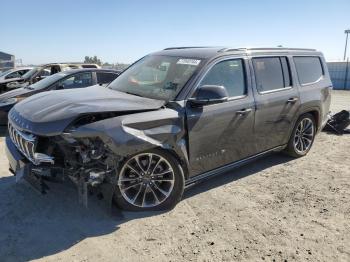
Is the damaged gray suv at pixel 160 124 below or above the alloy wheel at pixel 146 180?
above

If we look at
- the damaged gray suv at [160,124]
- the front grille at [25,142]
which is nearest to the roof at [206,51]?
the damaged gray suv at [160,124]

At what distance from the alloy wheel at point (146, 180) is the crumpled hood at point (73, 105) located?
1.97ft

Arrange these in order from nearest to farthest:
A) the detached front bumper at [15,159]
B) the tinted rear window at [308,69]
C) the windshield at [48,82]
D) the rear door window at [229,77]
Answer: the detached front bumper at [15,159], the rear door window at [229,77], the tinted rear window at [308,69], the windshield at [48,82]

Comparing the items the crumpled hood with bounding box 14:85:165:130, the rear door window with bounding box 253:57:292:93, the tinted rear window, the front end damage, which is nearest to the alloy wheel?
the front end damage

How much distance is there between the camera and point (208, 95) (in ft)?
14.1

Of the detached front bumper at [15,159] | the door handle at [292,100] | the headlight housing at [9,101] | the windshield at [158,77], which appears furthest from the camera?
the headlight housing at [9,101]

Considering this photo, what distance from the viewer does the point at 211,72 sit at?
4680 millimetres

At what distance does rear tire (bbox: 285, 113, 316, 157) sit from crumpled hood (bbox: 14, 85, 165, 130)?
2953mm

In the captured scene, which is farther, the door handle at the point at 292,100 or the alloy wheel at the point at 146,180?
the door handle at the point at 292,100

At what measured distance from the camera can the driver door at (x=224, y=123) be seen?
446 cm

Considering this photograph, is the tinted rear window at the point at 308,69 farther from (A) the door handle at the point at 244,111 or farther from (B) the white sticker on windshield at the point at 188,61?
(B) the white sticker on windshield at the point at 188,61

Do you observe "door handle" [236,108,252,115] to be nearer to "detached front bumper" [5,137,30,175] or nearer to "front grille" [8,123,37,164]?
"front grille" [8,123,37,164]

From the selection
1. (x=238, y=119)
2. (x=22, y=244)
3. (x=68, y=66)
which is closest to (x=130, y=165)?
(x=22, y=244)

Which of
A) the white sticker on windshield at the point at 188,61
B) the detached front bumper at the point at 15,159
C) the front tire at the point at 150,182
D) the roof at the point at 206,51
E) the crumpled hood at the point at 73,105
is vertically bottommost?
the front tire at the point at 150,182
